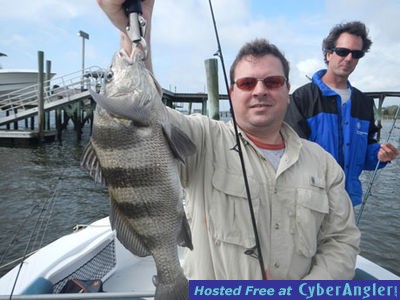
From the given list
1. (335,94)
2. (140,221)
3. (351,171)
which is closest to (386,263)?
(351,171)

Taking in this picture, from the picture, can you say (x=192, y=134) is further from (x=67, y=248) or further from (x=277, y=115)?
(x=67, y=248)

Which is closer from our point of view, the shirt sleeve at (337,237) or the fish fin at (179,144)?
the fish fin at (179,144)

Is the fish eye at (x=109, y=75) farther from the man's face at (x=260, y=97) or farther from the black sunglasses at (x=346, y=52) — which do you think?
the black sunglasses at (x=346, y=52)

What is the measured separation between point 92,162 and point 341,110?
283 centimetres

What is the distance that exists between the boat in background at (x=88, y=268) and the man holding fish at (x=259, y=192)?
1.02 metres

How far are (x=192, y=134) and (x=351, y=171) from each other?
90.0 inches

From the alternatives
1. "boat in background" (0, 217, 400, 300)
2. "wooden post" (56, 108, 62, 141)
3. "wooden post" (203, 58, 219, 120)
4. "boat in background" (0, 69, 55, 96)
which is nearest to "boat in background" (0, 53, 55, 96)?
"boat in background" (0, 69, 55, 96)

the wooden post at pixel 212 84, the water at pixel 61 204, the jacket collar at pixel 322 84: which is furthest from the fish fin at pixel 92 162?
the wooden post at pixel 212 84

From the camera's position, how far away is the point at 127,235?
6.02ft

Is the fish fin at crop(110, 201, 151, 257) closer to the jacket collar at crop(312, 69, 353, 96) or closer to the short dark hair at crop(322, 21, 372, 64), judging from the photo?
the jacket collar at crop(312, 69, 353, 96)

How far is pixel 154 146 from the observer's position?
1759 millimetres

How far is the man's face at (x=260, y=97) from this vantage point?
84.0 inches

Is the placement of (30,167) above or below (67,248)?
below

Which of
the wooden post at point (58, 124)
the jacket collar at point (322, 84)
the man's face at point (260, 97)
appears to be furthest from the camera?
the wooden post at point (58, 124)
